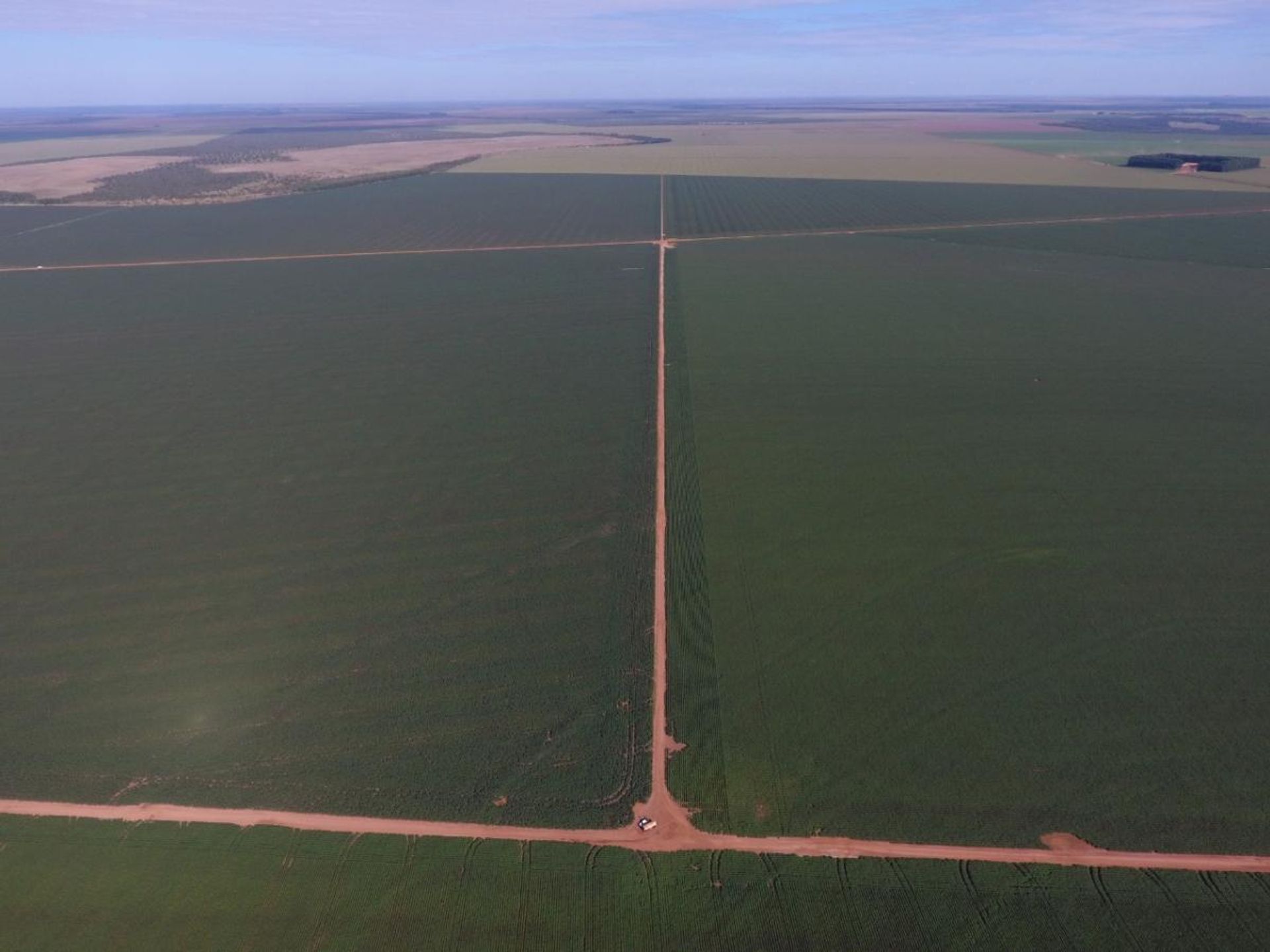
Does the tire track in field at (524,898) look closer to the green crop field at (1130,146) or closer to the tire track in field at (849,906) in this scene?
the tire track in field at (849,906)

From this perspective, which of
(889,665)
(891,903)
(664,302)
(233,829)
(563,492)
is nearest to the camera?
(891,903)

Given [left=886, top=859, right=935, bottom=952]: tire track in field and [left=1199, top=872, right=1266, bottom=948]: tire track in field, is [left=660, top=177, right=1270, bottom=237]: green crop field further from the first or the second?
[left=1199, top=872, right=1266, bottom=948]: tire track in field

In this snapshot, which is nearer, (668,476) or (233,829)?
(233,829)

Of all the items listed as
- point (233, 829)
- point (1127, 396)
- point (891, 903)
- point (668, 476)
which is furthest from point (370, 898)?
point (1127, 396)

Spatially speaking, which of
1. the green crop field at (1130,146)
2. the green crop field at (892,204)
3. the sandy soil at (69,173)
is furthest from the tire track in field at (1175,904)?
the green crop field at (1130,146)

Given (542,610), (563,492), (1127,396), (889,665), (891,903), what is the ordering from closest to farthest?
1. (891,903)
2. (889,665)
3. (542,610)
4. (563,492)
5. (1127,396)

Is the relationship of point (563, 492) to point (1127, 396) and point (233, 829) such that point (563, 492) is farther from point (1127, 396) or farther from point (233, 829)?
point (1127, 396)

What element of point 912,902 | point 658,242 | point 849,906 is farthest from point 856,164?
point 849,906
